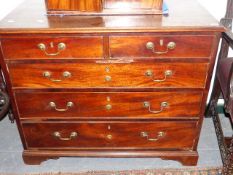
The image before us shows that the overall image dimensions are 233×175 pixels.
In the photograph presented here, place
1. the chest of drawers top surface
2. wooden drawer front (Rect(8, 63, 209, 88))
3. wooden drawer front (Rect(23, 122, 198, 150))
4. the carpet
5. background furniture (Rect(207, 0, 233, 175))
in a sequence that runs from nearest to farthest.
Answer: the chest of drawers top surface → wooden drawer front (Rect(8, 63, 209, 88)) → background furniture (Rect(207, 0, 233, 175)) → wooden drawer front (Rect(23, 122, 198, 150)) → the carpet

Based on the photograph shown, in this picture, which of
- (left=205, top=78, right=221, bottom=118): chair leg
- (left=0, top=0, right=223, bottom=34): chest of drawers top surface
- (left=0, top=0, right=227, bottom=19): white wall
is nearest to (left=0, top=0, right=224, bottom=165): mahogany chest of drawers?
(left=0, top=0, right=223, bottom=34): chest of drawers top surface

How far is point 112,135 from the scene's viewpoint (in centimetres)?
178

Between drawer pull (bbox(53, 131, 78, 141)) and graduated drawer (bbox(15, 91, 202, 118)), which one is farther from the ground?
graduated drawer (bbox(15, 91, 202, 118))

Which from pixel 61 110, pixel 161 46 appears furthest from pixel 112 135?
pixel 161 46

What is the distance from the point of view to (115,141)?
182cm

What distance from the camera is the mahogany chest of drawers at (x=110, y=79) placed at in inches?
54.3

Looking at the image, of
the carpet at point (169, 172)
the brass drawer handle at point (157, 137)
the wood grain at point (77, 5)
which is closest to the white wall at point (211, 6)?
the wood grain at point (77, 5)

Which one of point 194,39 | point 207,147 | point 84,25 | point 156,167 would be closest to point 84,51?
point 84,25

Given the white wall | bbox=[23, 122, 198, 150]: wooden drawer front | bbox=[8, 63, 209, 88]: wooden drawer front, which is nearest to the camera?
bbox=[8, 63, 209, 88]: wooden drawer front

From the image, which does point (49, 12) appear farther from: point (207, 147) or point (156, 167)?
point (207, 147)

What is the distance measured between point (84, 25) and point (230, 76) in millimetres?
892

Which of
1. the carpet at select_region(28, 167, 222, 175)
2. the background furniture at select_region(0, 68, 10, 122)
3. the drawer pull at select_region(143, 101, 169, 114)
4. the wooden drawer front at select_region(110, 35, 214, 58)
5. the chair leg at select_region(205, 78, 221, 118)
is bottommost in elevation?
the carpet at select_region(28, 167, 222, 175)

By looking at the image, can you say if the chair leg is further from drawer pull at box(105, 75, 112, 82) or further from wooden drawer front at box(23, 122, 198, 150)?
drawer pull at box(105, 75, 112, 82)

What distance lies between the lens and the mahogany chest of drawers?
54.3 inches
